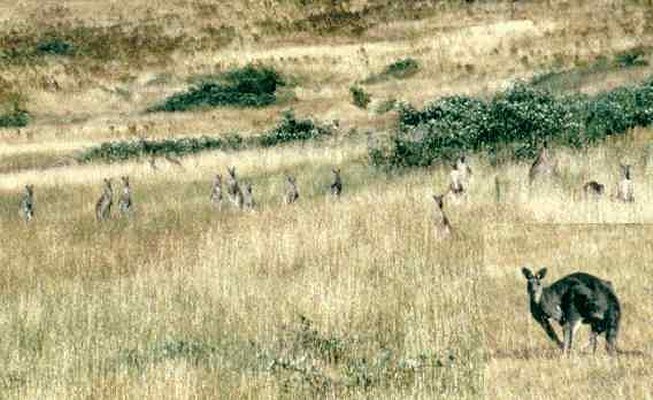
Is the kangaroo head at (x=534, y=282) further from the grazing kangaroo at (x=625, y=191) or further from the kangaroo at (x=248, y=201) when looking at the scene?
the kangaroo at (x=248, y=201)

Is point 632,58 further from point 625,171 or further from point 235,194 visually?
point 625,171

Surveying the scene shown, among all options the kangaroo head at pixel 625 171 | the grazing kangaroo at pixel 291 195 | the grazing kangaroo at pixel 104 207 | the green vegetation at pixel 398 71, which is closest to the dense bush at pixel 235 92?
the green vegetation at pixel 398 71

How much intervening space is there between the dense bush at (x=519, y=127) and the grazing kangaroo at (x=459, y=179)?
13.0ft

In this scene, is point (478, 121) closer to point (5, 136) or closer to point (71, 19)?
point (5, 136)

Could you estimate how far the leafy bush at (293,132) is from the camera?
3225cm

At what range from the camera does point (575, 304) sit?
18.7 feet

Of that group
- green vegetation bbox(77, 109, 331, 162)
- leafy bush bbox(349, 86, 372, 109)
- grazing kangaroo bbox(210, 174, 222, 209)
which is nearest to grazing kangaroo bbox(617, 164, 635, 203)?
grazing kangaroo bbox(210, 174, 222, 209)

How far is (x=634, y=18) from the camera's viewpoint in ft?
184

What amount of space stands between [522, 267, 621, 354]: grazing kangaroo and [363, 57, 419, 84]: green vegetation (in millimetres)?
45535

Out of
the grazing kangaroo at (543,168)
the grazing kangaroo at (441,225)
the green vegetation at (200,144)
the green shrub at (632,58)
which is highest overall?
the green shrub at (632,58)

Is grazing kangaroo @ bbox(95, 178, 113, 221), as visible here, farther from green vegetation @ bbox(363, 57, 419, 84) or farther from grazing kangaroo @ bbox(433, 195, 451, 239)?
green vegetation @ bbox(363, 57, 419, 84)

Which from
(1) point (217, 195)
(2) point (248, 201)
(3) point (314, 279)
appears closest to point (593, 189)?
(3) point (314, 279)

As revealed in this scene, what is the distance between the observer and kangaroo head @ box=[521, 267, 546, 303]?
554 cm

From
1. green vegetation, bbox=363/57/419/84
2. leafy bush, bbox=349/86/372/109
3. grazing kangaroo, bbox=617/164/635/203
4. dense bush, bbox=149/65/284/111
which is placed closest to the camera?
grazing kangaroo, bbox=617/164/635/203
